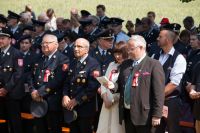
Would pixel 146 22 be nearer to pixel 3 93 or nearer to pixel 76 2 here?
pixel 3 93

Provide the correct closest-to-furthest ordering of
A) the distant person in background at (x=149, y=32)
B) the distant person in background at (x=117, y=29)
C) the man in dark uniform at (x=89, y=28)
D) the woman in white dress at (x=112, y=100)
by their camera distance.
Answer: the woman in white dress at (x=112, y=100), the distant person in background at (x=117, y=29), the man in dark uniform at (x=89, y=28), the distant person in background at (x=149, y=32)

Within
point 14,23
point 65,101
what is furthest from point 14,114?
point 14,23

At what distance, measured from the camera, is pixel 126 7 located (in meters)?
24.3

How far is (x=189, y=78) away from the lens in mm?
8922

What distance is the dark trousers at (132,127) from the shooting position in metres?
7.62

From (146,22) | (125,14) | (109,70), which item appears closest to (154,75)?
(109,70)

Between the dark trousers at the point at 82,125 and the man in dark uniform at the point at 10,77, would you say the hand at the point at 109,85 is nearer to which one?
the dark trousers at the point at 82,125

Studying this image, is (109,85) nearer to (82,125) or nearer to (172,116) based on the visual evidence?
(172,116)

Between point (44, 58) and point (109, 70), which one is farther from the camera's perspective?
point (44, 58)

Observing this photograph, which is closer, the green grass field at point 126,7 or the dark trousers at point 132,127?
the dark trousers at point 132,127

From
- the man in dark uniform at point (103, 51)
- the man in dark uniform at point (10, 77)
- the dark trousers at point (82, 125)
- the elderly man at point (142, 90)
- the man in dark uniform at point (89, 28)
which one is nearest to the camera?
the elderly man at point (142, 90)

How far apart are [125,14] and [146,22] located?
34.8ft

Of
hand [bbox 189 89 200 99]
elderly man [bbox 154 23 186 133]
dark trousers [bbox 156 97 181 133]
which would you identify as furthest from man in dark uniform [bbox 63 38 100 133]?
hand [bbox 189 89 200 99]

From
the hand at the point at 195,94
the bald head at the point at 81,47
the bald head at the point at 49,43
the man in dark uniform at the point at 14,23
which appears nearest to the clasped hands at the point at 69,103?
the bald head at the point at 81,47
